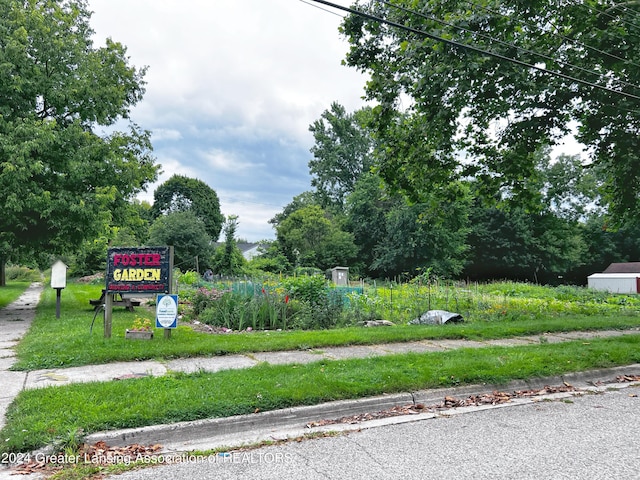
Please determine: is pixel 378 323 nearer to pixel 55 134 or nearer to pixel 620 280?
pixel 55 134

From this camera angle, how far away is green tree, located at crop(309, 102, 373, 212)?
2299 inches

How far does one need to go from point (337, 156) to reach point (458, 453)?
55.5 meters

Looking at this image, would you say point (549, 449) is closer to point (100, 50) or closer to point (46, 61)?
point (46, 61)

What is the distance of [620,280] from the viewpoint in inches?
1628

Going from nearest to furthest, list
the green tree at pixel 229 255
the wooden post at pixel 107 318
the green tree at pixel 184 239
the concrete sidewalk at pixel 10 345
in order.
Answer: the concrete sidewalk at pixel 10 345 < the wooden post at pixel 107 318 < the green tree at pixel 229 255 < the green tree at pixel 184 239

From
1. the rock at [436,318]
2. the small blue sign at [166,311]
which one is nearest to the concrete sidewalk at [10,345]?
the small blue sign at [166,311]

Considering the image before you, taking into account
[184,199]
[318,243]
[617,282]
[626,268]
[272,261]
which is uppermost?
[184,199]

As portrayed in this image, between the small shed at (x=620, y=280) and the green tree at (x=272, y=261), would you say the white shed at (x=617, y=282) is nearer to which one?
the small shed at (x=620, y=280)

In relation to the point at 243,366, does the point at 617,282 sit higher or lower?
higher

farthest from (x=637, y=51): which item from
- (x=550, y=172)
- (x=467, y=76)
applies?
(x=550, y=172)

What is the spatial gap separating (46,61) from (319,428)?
14378mm

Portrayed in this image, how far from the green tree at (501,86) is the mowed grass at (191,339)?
13.0ft

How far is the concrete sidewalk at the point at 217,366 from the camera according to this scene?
17.0 ft

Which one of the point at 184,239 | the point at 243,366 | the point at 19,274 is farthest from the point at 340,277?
the point at 19,274
